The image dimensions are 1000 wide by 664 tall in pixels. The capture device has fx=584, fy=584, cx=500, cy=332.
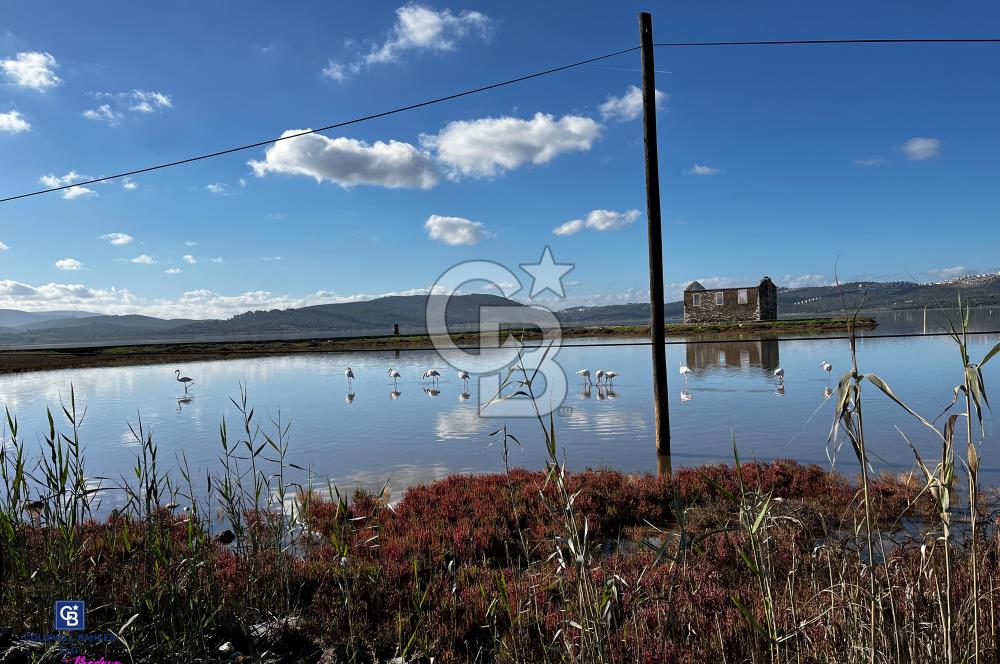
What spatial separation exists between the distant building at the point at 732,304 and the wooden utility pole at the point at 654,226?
6110cm

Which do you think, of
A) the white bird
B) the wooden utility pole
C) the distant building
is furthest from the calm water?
the distant building

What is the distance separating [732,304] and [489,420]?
59062 mm

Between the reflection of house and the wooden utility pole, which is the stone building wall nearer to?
the reflection of house

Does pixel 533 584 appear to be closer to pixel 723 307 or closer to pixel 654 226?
pixel 654 226

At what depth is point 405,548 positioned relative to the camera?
6.91m

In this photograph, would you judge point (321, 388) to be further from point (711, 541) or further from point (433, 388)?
point (711, 541)

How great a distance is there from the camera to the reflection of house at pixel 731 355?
2875 centimetres

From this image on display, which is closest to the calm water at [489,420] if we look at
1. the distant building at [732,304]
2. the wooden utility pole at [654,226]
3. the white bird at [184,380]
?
the white bird at [184,380]

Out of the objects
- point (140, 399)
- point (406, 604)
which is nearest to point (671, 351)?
point (140, 399)

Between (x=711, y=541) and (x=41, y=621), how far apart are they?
20.3ft

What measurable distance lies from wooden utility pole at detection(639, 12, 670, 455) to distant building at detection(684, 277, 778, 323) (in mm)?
61101

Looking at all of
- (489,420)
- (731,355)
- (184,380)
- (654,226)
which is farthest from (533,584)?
(731,355)

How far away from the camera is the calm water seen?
11.5 metres

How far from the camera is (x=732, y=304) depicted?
227ft
